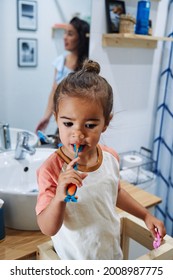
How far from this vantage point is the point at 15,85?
1343 mm

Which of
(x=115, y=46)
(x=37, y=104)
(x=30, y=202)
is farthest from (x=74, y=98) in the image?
(x=115, y=46)

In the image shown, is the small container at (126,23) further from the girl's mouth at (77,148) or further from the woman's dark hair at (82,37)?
the girl's mouth at (77,148)

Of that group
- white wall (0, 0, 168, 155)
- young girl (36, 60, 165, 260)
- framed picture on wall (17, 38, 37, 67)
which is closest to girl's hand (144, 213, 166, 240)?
young girl (36, 60, 165, 260)

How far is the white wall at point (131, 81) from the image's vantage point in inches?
61.1

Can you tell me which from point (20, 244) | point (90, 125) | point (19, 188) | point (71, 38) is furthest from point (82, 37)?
point (20, 244)

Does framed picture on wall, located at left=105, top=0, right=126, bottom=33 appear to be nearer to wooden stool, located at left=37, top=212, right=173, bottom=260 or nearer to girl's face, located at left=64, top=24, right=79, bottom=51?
girl's face, located at left=64, top=24, right=79, bottom=51

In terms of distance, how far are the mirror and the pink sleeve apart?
657 mm

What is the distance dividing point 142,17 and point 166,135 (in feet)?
2.40

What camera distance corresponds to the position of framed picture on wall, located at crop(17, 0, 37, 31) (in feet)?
4.21

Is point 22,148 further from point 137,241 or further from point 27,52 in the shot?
point 137,241

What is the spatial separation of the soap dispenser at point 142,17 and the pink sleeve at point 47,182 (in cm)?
105

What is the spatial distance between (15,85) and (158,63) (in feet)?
3.08

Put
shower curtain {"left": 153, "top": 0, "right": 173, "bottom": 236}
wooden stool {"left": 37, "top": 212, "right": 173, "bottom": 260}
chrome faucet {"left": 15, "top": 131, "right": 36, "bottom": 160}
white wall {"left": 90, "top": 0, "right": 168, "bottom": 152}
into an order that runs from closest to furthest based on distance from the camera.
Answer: wooden stool {"left": 37, "top": 212, "right": 173, "bottom": 260} → chrome faucet {"left": 15, "top": 131, "right": 36, "bottom": 160} → white wall {"left": 90, "top": 0, "right": 168, "bottom": 152} → shower curtain {"left": 153, "top": 0, "right": 173, "bottom": 236}

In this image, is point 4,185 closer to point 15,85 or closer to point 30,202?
point 30,202
